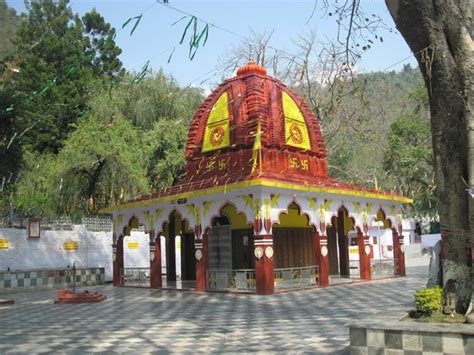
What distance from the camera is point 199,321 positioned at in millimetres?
9453

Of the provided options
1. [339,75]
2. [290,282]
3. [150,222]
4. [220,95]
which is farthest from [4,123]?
[339,75]

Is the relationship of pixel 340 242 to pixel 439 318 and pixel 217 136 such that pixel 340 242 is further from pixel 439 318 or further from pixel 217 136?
pixel 439 318

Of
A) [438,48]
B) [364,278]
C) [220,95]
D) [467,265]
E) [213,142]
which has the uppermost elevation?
[220,95]

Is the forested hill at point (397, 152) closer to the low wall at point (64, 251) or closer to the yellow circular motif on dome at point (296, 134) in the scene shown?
the yellow circular motif on dome at point (296, 134)

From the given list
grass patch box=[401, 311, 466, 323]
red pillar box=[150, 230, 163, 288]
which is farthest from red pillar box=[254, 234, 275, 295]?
grass patch box=[401, 311, 466, 323]

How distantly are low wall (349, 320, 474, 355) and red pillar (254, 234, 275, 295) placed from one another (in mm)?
8461

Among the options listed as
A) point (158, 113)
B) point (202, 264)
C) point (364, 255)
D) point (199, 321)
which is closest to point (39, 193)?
point (158, 113)

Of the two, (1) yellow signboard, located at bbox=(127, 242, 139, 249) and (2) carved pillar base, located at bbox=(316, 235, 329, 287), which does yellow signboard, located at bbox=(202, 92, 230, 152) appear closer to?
(2) carved pillar base, located at bbox=(316, 235, 329, 287)

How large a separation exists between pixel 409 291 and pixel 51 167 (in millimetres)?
20691

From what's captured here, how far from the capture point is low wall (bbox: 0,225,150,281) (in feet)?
58.9

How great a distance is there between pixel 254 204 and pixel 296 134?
4.24m

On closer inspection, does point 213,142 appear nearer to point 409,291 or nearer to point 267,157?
point 267,157

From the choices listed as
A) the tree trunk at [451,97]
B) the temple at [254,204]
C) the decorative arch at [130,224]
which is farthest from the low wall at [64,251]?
the tree trunk at [451,97]

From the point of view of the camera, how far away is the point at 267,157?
52.7 feet
